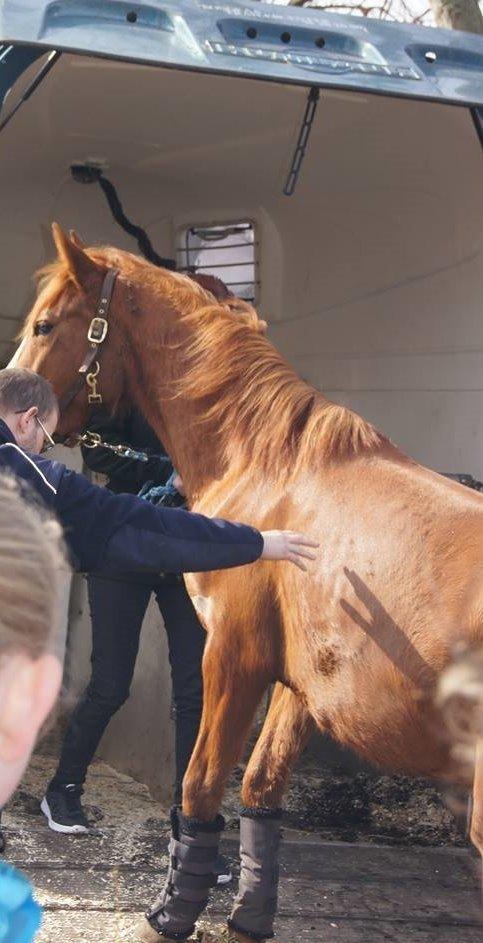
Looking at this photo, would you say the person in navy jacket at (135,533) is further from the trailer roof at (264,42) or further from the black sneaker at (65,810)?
the black sneaker at (65,810)

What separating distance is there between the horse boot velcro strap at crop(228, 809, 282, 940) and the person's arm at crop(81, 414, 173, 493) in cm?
130

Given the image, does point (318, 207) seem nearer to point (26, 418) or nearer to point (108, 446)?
point (108, 446)

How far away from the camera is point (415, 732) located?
2787 millimetres

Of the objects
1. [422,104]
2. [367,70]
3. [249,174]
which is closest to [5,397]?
[367,70]

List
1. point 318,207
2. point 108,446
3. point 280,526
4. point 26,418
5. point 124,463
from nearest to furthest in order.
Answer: point 26,418, point 280,526, point 108,446, point 124,463, point 318,207

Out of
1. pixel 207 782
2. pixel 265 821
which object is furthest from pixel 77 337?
pixel 265 821

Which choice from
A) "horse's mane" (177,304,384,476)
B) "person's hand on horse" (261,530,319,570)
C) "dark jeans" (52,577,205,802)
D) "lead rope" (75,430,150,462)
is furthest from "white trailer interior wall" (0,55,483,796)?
"person's hand on horse" (261,530,319,570)

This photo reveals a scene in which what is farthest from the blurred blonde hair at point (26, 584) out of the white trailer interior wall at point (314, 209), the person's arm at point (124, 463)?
the white trailer interior wall at point (314, 209)

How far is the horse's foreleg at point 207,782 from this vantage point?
10.4 feet

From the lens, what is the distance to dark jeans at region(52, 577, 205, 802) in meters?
4.11

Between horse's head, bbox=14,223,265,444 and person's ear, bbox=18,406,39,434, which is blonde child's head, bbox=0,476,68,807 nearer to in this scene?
person's ear, bbox=18,406,39,434

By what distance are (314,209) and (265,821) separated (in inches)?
131

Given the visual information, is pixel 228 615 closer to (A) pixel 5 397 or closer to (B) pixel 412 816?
(A) pixel 5 397

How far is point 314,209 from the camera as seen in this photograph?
5809 mm
